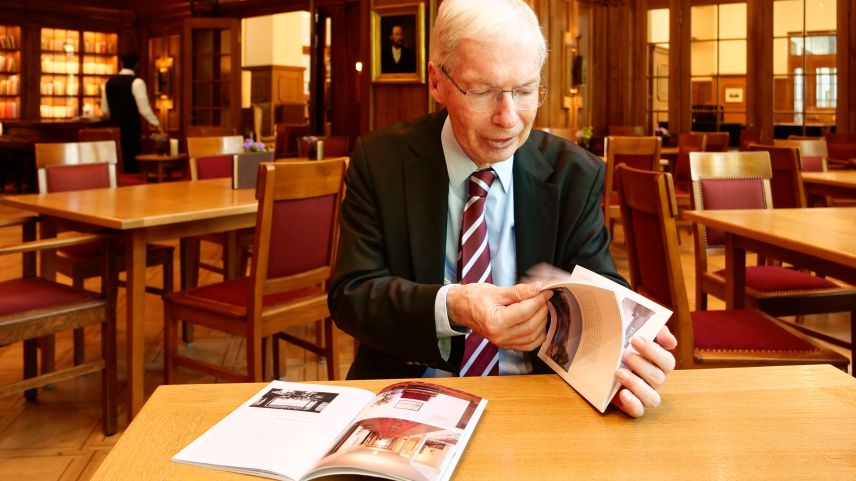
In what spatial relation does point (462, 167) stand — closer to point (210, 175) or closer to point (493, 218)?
point (493, 218)

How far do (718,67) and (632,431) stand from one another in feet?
36.4

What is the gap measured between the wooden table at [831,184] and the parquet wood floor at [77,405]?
2.48 feet

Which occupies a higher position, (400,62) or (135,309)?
(400,62)

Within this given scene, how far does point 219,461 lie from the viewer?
1027mm

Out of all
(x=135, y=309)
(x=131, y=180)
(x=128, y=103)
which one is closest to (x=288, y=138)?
(x=128, y=103)

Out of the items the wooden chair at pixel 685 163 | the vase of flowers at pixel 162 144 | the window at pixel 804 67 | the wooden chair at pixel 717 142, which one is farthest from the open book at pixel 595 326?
the window at pixel 804 67

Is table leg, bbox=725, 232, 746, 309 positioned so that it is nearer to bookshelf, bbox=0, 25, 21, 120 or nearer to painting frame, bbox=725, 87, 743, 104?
painting frame, bbox=725, 87, 743, 104

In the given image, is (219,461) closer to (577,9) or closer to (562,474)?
(562,474)

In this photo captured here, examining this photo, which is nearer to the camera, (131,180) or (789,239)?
(789,239)

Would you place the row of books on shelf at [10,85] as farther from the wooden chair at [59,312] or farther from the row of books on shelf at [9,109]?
the wooden chair at [59,312]

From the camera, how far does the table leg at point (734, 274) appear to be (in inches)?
113

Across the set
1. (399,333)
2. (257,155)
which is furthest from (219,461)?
(257,155)

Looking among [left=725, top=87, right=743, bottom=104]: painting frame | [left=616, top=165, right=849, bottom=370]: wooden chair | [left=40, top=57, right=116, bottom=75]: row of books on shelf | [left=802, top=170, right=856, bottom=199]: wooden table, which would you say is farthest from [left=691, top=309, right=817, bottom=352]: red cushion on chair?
[left=40, top=57, right=116, bottom=75]: row of books on shelf

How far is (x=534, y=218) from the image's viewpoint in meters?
1.64
